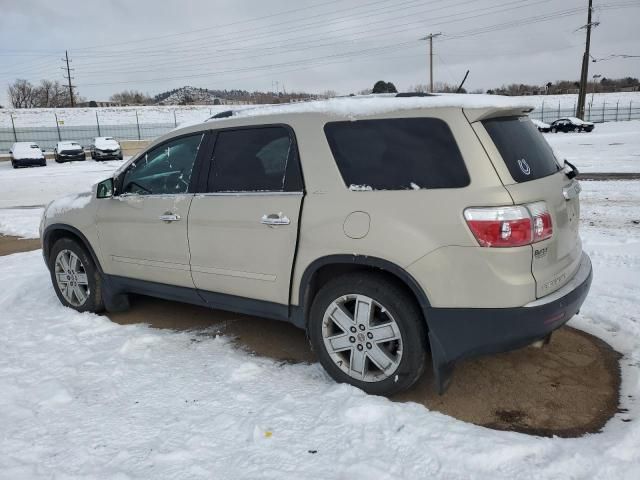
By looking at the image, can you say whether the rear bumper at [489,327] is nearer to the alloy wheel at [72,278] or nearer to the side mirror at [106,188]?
the side mirror at [106,188]

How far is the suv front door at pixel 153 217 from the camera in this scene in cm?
407

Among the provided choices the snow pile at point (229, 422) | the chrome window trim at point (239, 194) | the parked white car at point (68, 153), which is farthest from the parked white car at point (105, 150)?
the chrome window trim at point (239, 194)

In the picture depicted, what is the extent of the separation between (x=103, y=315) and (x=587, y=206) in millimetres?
8100

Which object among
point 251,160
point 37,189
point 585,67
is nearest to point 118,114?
point 585,67

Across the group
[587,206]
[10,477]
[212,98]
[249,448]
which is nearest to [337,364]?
[249,448]

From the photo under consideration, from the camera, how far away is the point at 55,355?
158 inches

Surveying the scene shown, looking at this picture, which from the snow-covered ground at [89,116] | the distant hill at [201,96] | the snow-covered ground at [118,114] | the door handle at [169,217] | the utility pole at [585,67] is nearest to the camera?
the door handle at [169,217]

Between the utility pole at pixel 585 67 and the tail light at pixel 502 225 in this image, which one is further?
the utility pole at pixel 585 67

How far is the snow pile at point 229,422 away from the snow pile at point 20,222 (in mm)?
5645

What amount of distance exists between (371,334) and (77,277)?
321cm

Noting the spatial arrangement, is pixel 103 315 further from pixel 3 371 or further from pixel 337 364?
pixel 337 364

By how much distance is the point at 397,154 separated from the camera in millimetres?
3072

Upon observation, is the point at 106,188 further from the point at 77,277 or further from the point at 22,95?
the point at 22,95

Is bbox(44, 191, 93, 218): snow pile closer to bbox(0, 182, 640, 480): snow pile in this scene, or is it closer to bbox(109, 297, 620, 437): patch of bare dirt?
bbox(0, 182, 640, 480): snow pile
